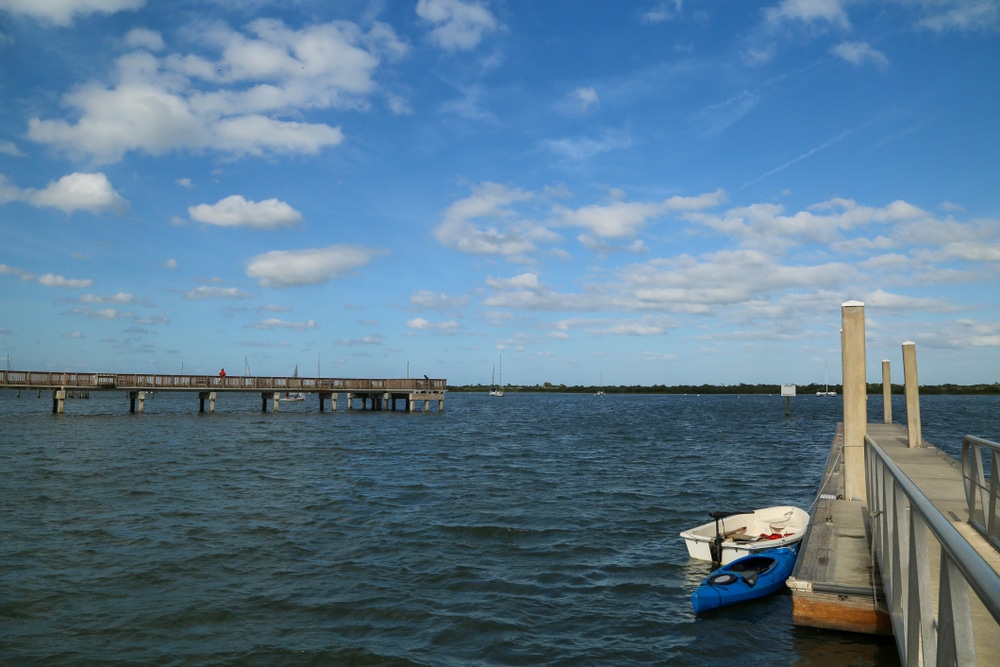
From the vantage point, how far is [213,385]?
201ft

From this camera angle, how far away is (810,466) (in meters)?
29.2

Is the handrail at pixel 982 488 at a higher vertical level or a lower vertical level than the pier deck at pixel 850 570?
higher

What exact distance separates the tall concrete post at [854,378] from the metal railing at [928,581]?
14.0ft

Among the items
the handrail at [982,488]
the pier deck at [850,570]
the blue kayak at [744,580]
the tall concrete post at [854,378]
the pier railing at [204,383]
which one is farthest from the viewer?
the pier railing at [204,383]

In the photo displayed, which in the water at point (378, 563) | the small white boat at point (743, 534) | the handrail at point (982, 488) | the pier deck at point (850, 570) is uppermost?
the handrail at point (982, 488)

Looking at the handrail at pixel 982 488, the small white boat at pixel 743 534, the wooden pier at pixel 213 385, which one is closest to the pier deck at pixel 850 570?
the handrail at pixel 982 488

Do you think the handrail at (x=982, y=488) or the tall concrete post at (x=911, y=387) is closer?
the handrail at (x=982, y=488)

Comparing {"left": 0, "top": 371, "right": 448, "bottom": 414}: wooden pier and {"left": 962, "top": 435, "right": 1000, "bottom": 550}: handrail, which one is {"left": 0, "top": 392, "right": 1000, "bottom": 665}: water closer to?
{"left": 962, "top": 435, "right": 1000, "bottom": 550}: handrail

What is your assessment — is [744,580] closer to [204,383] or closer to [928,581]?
[928,581]

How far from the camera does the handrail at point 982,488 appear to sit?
8055 mm

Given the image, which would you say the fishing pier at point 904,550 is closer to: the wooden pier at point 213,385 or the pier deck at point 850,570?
the pier deck at point 850,570

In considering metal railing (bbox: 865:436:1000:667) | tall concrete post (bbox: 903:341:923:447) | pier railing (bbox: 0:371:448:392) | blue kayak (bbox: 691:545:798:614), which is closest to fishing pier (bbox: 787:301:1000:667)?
metal railing (bbox: 865:436:1000:667)

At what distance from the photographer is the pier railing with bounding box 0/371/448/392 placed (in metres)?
54.6

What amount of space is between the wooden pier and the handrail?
5929cm
